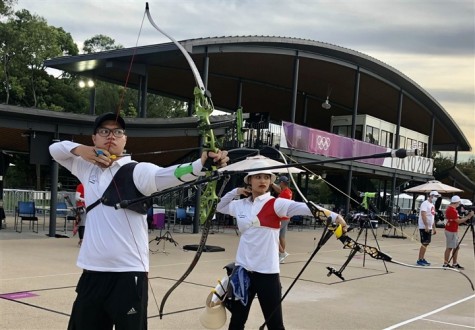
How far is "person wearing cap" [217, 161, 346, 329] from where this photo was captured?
4.49 m

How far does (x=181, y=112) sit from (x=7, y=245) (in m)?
43.6

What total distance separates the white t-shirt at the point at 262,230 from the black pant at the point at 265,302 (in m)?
0.08

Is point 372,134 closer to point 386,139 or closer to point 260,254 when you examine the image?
point 386,139

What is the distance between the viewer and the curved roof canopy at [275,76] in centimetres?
1973

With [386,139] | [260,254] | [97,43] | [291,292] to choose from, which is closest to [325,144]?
[386,139]

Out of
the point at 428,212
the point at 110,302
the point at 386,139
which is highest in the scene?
the point at 386,139

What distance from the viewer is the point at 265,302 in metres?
4.49

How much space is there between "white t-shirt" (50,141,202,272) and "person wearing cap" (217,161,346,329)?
1.54 meters

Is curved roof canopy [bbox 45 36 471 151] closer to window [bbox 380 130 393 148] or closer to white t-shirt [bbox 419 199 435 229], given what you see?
window [bbox 380 130 393 148]

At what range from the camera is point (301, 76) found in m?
27.7

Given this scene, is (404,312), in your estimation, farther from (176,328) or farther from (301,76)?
(301,76)

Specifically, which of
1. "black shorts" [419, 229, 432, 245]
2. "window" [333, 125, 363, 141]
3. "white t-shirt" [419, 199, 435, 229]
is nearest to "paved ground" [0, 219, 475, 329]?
"black shorts" [419, 229, 432, 245]

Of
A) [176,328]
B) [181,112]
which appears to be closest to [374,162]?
[176,328]

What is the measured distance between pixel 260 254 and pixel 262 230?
25cm
